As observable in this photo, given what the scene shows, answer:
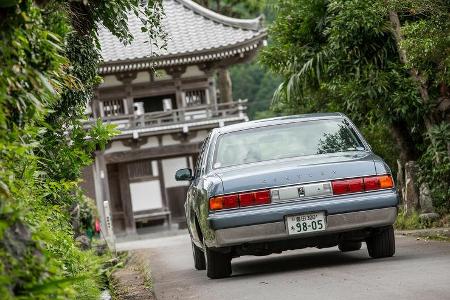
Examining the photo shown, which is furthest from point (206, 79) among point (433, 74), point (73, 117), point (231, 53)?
point (73, 117)

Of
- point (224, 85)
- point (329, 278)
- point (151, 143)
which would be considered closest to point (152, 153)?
point (151, 143)

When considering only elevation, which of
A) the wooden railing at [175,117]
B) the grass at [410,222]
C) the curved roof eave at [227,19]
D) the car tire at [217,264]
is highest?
the curved roof eave at [227,19]

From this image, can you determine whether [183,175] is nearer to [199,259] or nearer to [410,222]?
[199,259]

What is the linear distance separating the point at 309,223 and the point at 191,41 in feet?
87.3

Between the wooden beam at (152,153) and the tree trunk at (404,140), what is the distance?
1747 centimetres


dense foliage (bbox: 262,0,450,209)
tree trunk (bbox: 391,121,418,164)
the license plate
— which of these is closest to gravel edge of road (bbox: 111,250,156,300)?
the license plate

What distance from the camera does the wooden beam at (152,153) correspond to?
35.0m

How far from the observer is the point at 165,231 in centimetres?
3638

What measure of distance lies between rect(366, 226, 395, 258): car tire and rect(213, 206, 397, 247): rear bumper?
0.58 metres

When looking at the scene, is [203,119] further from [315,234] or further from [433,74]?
[315,234]

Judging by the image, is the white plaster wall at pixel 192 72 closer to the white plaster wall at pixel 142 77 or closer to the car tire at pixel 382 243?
the white plaster wall at pixel 142 77

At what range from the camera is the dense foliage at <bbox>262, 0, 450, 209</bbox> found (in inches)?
557

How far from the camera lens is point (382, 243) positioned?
366 inches

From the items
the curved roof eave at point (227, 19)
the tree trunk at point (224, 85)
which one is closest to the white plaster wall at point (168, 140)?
the tree trunk at point (224, 85)
